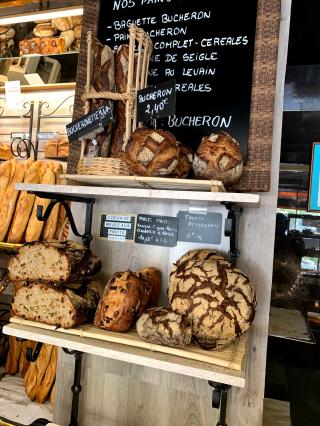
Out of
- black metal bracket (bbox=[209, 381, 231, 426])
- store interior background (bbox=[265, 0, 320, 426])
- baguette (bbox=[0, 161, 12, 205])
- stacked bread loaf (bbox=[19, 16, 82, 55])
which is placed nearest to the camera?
black metal bracket (bbox=[209, 381, 231, 426])

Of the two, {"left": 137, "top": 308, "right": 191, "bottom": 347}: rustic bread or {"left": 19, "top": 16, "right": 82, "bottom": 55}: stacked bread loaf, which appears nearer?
{"left": 137, "top": 308, "right": 191, "bottom": 347}: rustic bread

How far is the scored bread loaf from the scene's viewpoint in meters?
1.12

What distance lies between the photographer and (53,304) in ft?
3.64

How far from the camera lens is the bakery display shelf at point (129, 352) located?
90 cm

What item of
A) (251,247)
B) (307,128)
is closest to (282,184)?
(307,128)

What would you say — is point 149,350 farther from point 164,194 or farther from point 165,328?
point 164,194

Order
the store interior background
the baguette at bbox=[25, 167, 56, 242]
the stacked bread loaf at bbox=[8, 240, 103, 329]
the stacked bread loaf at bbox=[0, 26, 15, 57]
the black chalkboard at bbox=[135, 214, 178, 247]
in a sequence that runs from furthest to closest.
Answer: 1. the stacked bread loaf at bbox=[0, 26, 15, 57]
2. the baguette at bbox=[25, 167, 56, 242]
3. the store interior background
4. the black chalkboard at bbox=[135, 214, 178, 247]
5. the stacked bread loaf at bbox=[8, 240, 103, 329]

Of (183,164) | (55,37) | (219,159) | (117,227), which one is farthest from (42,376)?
(55,37)

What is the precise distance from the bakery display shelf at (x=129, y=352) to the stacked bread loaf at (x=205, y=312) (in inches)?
1.9

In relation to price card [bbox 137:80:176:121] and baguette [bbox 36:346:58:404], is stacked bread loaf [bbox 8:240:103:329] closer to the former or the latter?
price card [bbox 137:80:176:121]

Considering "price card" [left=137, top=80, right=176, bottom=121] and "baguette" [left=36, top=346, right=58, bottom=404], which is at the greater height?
"price card" [left=137, top=80, right=176, bottom=121]

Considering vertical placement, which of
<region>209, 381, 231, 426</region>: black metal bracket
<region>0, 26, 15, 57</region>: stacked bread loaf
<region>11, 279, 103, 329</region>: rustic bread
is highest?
<region>0, 26, 15, 57</region>: stacked bread loaf

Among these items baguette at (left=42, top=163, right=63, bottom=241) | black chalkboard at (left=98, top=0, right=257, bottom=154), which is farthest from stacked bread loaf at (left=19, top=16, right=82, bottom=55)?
black chalkboard at (left=98, top=0, right=257, bottom=154)

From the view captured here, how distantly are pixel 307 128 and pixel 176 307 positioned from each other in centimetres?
146
